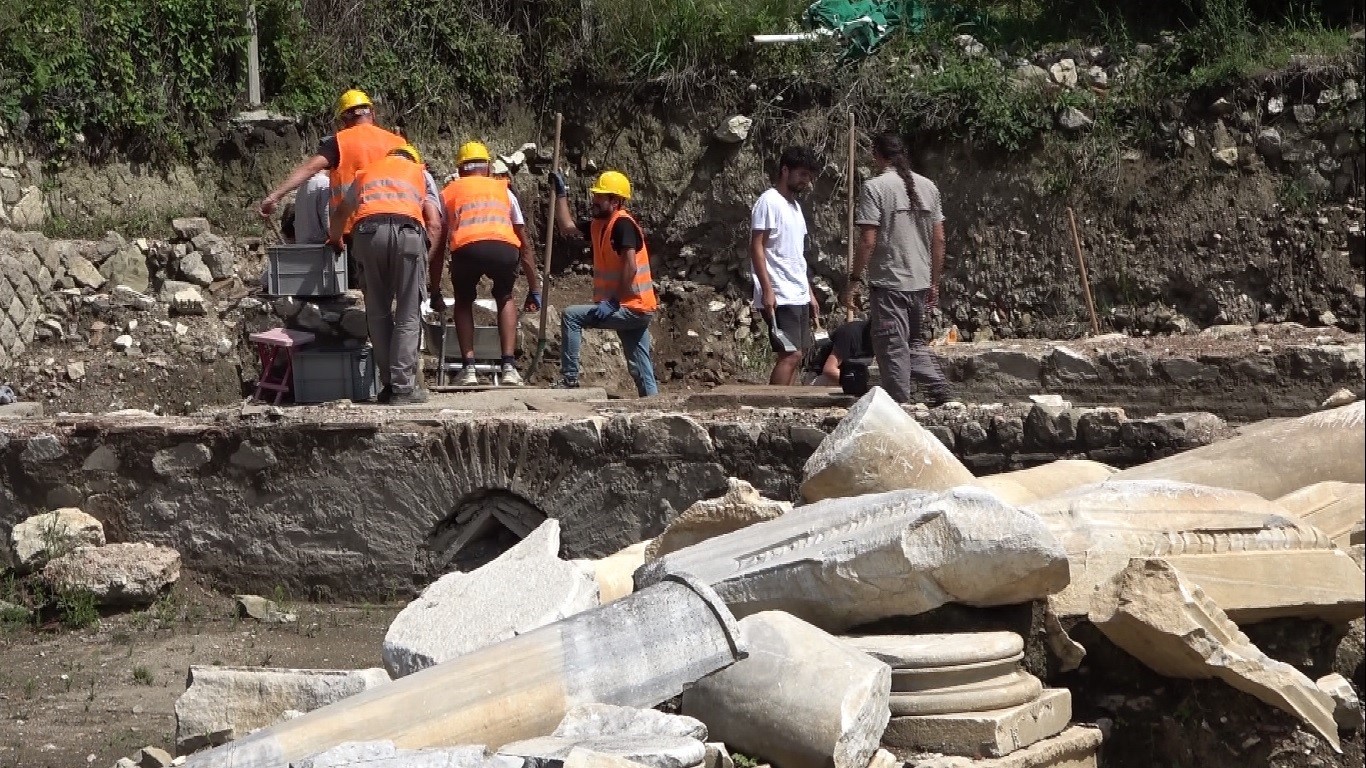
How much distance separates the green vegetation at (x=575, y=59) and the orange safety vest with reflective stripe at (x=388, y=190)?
5747 millimetres

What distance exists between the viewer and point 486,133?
1481cm

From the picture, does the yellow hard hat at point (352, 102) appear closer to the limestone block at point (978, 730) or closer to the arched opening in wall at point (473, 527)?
the arched opening in wall at point (473, 527)

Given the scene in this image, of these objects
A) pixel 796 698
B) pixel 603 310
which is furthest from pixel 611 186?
pixel 796 698

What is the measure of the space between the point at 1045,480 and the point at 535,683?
2.27 metres

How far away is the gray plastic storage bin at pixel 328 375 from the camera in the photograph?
9039 mm

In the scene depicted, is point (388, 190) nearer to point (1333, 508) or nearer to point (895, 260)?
point (895, 260)

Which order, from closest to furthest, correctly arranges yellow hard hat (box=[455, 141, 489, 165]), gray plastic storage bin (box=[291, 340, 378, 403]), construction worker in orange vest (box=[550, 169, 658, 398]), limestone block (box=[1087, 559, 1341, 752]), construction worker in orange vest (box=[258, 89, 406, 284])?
limestone block (box=[1087, 559, 1341, 752]) < construction worker in orange vest (box=[258, 89, 406, 284]) < construction worker in orange vest (box=[550, 169, 658, 398]) < gray plastic storage bin (box=[291, 340, 378, 403]) < yellow hard hat (box=[455, 141, 489, 165])

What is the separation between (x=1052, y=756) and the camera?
403 cm

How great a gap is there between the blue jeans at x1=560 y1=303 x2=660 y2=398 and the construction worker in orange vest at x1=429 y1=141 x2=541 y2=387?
0.43m

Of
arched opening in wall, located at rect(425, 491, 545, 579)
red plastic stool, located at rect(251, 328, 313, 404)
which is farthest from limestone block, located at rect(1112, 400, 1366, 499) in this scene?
red plastic stool, located at rect(251, 328, 313, 404)

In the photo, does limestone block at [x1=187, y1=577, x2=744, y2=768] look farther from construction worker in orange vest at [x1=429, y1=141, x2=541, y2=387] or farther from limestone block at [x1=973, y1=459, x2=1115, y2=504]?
construction worker in orange vest at [x1=429, y1=141, x2=541, y2=387]

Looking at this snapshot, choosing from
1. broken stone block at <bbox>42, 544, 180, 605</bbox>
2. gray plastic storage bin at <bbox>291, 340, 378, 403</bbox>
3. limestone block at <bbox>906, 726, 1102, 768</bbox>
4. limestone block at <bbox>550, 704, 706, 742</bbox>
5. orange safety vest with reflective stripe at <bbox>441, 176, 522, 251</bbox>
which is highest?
orange safety vest with reflective stripe at <bbox>441, 176, 522, 251</bbox>

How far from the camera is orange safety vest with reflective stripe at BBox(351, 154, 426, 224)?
806 centimetres

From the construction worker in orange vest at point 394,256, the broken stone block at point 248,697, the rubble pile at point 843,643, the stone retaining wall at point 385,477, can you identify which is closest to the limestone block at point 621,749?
the rubble pile at point 843,643
